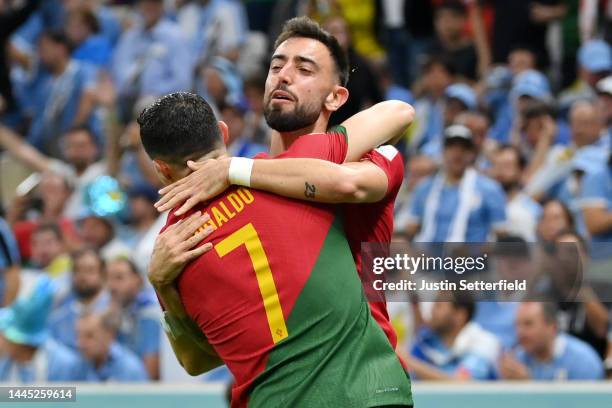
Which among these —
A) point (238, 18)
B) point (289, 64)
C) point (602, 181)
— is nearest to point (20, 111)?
point (238, 18)

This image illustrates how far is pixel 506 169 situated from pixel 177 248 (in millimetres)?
5125

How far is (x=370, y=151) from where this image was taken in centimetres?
379

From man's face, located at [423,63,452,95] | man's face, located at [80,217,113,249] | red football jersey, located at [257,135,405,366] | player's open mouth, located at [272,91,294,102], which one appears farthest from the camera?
man's face, located at [423,63,452,95]

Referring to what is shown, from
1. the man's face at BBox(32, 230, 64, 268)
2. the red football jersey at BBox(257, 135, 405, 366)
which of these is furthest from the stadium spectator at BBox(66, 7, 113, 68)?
the red football jersey at BBox(257, 135, 405, 366)

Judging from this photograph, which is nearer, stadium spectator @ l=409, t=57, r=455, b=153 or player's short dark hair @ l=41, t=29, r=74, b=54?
stadium spectator @ l=409, t=57, r=455, b=153

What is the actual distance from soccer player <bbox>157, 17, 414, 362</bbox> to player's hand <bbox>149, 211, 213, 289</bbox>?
62mm

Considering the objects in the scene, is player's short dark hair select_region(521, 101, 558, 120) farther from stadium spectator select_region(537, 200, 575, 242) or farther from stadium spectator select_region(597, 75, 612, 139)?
stadium spectator select_region(537, 200, 575, 242)

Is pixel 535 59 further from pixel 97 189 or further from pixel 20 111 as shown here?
pixel 20 111

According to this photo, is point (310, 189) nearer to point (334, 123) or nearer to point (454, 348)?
point (454, 348)

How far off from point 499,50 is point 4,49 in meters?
4.78

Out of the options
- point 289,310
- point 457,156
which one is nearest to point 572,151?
point 457,156

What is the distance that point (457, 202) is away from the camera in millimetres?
8219

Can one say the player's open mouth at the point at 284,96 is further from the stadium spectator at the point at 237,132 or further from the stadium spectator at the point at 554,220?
the stadium spectator at the point at 237,132

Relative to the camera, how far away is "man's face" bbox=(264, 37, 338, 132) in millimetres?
3979
